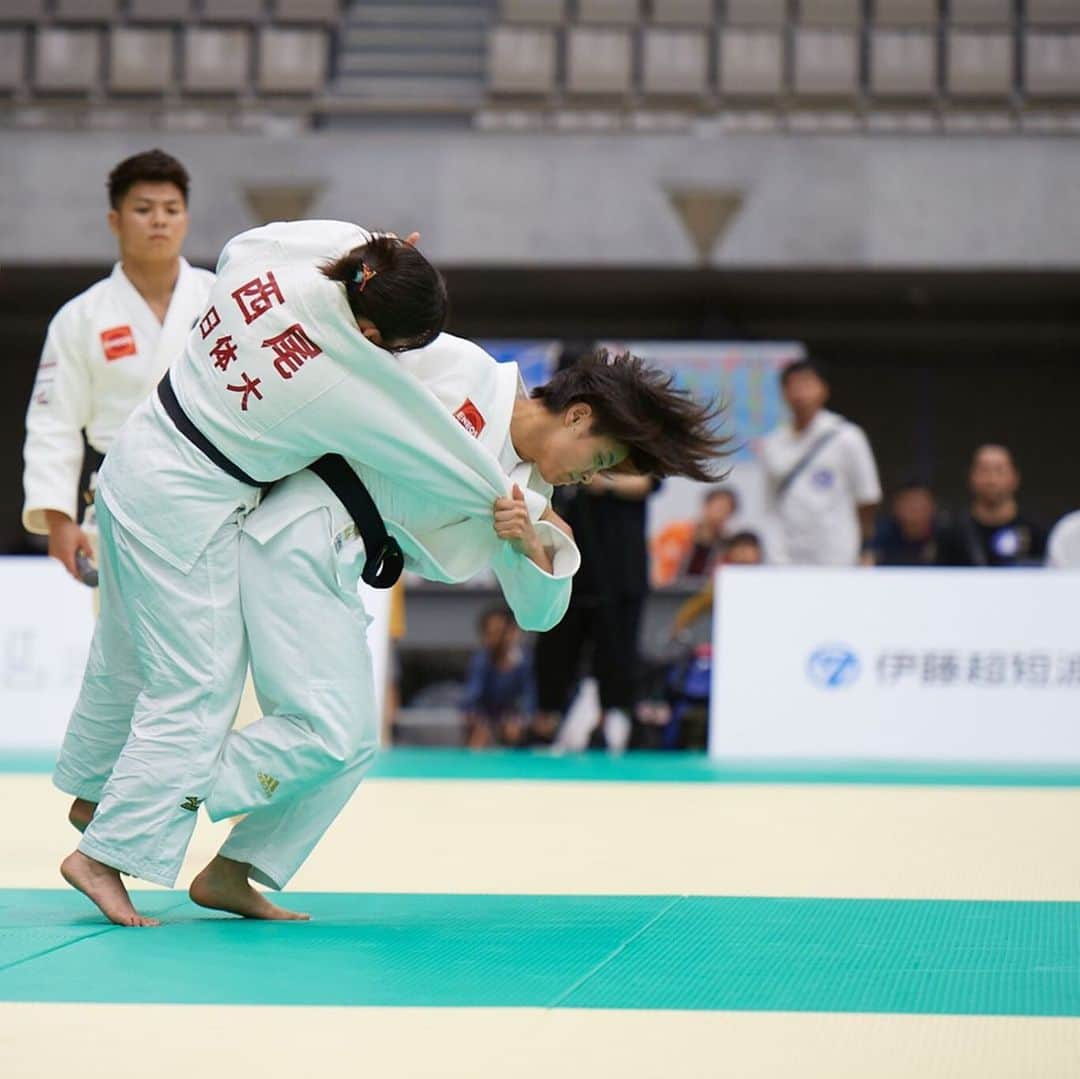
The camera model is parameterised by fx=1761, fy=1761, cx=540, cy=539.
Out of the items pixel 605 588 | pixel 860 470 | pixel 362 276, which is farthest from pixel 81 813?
pixel 860 470

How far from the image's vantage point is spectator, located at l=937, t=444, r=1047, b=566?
7230mm

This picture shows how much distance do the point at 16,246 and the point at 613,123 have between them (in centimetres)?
415

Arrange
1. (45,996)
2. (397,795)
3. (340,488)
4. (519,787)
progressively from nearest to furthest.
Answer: (45,996)
(340,488)
(397,795)
(519,787)

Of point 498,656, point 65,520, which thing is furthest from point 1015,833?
point 498,656

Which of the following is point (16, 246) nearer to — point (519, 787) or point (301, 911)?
point (519, 787)

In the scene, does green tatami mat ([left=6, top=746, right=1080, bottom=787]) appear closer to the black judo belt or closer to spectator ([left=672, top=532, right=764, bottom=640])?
spectator ([left=672, top=532, right=764, bottom=640])

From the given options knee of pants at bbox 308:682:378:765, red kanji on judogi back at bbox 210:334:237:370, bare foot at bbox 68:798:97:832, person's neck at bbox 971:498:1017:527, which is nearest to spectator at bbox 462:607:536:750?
person's neck at bbox 971:498:1017:527

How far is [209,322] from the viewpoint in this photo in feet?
8.99

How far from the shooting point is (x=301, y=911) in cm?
290

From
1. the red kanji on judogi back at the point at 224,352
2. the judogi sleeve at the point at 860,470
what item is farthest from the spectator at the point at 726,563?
the red kanji on judogi back at the point at 224,352

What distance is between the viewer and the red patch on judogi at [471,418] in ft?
9.06

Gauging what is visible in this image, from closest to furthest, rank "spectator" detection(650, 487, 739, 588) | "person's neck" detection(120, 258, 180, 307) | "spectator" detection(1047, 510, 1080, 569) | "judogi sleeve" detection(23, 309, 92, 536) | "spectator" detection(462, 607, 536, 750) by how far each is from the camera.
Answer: "judogi sleeve" detection(23, 309, 92, 536) → "person's neck" detection(120, 258, 180, 307) → "spectator" detection(1047, 510, 1080, 569) → "spectator" detection(462, 607, 536, 750) → "spectator" detection(650, 487, 739, 588)

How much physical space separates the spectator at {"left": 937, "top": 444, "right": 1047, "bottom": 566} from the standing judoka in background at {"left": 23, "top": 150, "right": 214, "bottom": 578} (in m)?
4.28

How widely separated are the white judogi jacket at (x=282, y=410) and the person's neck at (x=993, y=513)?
5.04 meters
